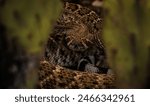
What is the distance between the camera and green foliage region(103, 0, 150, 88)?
2033 mm

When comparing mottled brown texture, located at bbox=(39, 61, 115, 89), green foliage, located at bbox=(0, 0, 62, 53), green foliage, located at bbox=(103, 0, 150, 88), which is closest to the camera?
green foliage, located at bbox=(0, 0, 62, 53)

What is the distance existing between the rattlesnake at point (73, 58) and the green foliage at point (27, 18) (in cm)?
42

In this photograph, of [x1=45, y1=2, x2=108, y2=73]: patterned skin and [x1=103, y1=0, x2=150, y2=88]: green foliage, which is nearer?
[x1=103, y1=0, x2=150, y2=88]: green foliage

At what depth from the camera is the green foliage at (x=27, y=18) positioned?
1870 millimetres

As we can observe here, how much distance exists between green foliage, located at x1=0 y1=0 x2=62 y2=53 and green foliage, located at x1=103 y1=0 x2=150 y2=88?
295mm

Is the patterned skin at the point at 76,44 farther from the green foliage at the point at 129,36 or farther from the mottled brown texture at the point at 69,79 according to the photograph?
the green foliage at the point at 129,36

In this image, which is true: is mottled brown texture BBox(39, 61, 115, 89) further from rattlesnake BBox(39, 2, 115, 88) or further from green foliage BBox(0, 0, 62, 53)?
green foliage BBox(0, 0, 62, 53)

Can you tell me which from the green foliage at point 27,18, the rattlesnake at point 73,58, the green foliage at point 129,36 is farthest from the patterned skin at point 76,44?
the green foliage at point 27,18

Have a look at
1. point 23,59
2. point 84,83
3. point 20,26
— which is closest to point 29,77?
point 23,59

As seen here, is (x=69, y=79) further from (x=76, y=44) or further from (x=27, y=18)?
(x=27, y=18)

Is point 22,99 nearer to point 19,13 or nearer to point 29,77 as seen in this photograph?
point 29,77

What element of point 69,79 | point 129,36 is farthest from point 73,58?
point 129,36

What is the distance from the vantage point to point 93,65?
8.20ft

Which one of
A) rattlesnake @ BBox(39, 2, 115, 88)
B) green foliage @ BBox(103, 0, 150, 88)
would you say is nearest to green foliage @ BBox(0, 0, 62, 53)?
green foliage @ BBox(103, 0, 150, 88)
